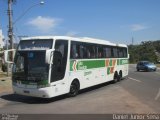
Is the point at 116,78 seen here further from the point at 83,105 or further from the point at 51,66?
the point at 83,105

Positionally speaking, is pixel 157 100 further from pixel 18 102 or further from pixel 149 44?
pixel 149 44

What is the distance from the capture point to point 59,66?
588 inches

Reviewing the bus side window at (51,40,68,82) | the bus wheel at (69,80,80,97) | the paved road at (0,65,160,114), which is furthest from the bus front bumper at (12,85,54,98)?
the bus wheel at (69,80,80,97)

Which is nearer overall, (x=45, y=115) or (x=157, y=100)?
(x=45, y=115)

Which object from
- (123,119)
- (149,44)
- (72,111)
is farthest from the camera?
(149,44)

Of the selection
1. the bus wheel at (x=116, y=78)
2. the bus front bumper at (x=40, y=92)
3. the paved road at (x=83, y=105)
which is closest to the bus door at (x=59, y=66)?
the bus front bumper at (x=40, y=92)

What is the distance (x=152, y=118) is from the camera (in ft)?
34.5

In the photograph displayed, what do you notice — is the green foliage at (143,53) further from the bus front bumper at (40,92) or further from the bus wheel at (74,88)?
the bus front bumper at (40,92)

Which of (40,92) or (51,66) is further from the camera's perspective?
(51,66)

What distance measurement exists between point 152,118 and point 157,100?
4.45 m

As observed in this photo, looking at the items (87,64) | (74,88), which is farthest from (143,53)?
(74,88)

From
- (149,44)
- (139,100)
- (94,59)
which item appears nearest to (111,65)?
(94,59)

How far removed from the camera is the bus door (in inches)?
571

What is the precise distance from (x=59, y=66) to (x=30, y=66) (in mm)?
1353
